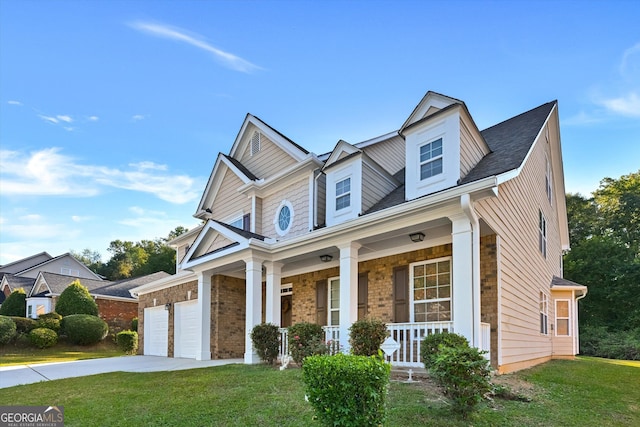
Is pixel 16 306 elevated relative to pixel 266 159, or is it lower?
lower

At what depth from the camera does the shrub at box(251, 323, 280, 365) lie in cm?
1044

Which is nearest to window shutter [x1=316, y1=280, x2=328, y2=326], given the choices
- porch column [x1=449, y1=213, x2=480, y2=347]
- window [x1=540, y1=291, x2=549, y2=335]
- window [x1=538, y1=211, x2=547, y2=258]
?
porch column [x1=449, y1=213, x2=480, y2=347]

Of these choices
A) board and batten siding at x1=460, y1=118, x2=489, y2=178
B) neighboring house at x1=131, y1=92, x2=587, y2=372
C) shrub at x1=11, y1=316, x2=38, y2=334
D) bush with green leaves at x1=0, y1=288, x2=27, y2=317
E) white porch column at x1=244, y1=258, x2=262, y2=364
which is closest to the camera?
neighboring house at x1=131, y1=92, x2=587, y2=372

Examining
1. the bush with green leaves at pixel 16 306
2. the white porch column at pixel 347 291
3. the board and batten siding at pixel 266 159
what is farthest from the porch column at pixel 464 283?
the bush with green leaves at pixel 16 306

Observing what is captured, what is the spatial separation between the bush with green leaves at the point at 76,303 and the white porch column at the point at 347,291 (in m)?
22.8

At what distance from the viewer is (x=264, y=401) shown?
6074 mm

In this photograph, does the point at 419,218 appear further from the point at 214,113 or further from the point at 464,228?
the point at 214,113

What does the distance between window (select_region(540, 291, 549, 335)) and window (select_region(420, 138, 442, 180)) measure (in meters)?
6.47

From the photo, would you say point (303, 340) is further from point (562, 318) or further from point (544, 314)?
point (562, 318)

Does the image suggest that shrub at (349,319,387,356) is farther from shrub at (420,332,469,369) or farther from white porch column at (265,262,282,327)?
white porch column at (265,262,282,327)

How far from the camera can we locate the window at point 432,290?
9.61 meters

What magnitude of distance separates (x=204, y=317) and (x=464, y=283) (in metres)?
8.43

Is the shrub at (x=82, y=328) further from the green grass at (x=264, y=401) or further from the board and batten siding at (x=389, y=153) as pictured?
the board and batten siding at (x=389, y=153)

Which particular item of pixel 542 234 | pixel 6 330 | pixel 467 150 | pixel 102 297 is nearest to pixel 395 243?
pixel 467 150
